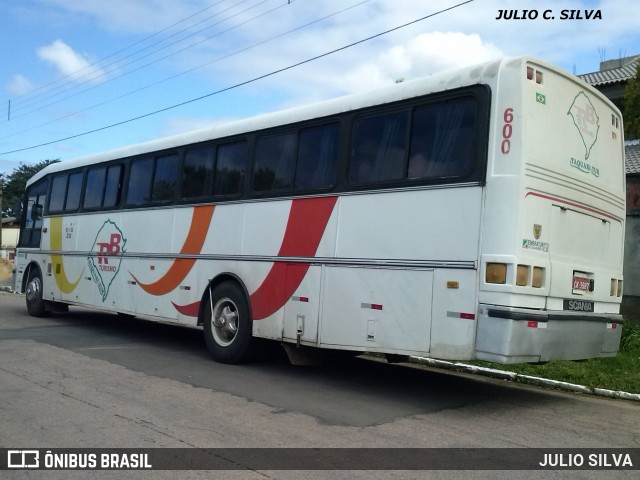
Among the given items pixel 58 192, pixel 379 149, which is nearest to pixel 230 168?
pixel 379 149

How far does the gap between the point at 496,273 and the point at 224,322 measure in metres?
4.46

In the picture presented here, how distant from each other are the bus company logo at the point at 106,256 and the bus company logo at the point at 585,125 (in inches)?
317

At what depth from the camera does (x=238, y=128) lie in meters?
9.70

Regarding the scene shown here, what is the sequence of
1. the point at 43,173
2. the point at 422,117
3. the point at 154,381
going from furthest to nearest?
the point at 43,173, the point at 154,381, the point at 422,117

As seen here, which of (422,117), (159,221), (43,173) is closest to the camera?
(422,117)

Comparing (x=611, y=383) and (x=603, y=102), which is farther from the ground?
(x=603, y=102)

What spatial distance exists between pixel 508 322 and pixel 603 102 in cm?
347

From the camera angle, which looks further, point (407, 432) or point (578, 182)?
point (578, 182)

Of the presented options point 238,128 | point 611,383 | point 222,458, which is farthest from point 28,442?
point 611,383

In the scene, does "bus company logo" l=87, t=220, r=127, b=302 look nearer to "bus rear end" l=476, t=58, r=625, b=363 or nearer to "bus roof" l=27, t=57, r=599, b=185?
"bus roof" l=27, t=57, r=599, b=185

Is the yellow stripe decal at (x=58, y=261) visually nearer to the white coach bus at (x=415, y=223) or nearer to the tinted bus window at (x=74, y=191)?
the tinted bus window at (x=74, y=191)

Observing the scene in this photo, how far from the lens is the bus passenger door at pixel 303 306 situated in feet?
26.5

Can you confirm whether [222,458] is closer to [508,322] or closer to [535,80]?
[508,322]

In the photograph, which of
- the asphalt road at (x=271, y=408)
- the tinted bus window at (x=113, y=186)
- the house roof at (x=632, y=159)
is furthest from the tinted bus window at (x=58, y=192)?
the house roof at (x=632, y=159)
